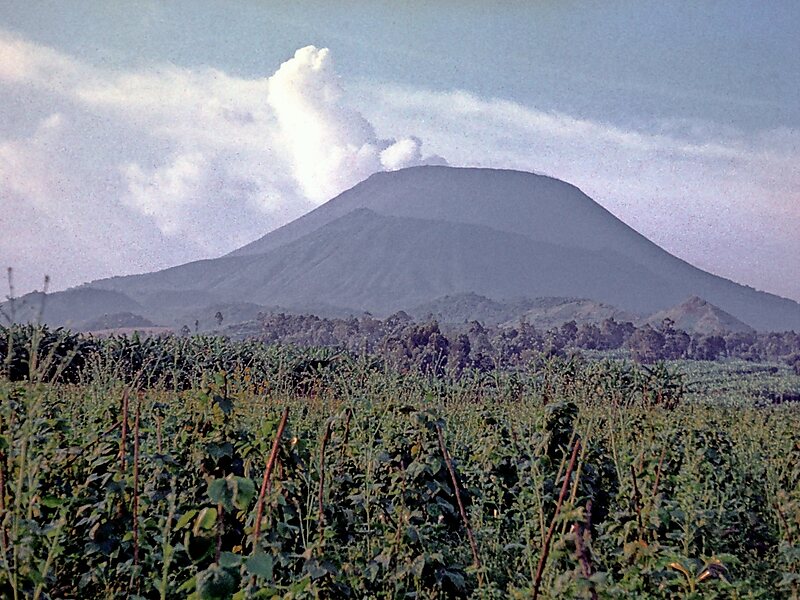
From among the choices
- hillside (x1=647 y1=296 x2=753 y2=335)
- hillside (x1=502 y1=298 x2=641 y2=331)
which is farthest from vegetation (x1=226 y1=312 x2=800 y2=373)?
hillside (x1=502 y1=298 x2=641 y2=331)

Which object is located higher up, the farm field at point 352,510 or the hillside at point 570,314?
the hillside at point 570,314

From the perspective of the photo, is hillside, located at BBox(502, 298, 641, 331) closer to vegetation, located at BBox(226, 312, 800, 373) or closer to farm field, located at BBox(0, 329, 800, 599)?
vegetation, located at BBox(226, 312, 800, 373)

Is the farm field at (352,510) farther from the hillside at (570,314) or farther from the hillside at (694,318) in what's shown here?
the hillside at (694,318)

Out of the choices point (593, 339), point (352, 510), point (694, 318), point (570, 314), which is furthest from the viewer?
point (694, 318)

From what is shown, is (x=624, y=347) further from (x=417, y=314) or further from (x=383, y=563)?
(x=417, y=314)

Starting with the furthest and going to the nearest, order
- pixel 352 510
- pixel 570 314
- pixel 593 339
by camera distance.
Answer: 1. pixel 570 314
2. pixel 593 339
3. pixel 352 510

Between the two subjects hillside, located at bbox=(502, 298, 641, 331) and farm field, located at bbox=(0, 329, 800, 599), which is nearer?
farm field, located at bbox=(0, 329, 800, 599)

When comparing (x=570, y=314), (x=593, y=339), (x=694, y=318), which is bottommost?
(x=593, y=339)

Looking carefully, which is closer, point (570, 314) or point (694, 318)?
point (570, 314)

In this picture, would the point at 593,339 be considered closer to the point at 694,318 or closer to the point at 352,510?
the point at 694,318

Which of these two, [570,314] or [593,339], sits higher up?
[570,314]

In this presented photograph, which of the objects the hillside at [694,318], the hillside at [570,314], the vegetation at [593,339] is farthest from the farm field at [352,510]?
the hillside at [694,318]

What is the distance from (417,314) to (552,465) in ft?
473

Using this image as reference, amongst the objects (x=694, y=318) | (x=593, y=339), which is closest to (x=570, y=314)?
(x=694, y=318)
